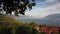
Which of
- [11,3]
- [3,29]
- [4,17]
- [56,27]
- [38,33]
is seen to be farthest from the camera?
[11,3]

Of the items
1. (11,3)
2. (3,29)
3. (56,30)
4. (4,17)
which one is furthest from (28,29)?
(11,3)

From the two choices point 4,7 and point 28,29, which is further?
point 4,7

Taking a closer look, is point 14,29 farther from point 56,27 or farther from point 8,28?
point 56,27

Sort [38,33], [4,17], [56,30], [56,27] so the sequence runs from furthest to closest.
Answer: [4,17] < [56,27] < [56,30] < [38,33]

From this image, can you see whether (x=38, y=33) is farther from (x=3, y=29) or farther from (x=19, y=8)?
(x=19, y=8)

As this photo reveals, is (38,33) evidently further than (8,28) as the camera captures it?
Yes

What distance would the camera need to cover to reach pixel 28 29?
13750 mm

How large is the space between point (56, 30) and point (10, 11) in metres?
6.84

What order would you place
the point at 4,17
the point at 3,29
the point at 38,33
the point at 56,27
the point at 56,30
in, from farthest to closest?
the point at 4,17, the point at 56,27, the point at 56,30, the point at 38,33, the point at 3,29

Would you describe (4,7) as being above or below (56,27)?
above

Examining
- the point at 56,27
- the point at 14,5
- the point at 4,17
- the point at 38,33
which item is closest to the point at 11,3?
the point at 14,5

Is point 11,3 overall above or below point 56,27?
above

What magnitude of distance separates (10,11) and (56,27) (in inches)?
240

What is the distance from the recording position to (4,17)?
62.3ft
